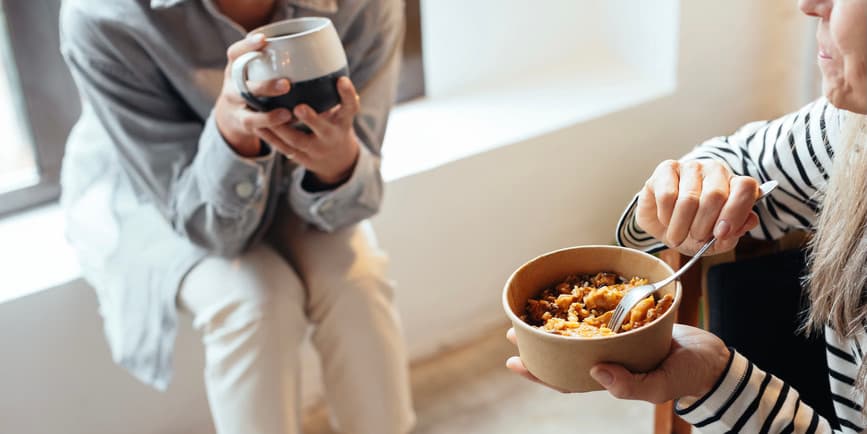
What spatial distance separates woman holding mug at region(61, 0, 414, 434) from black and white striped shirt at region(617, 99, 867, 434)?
411 mm

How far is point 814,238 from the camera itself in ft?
2.59

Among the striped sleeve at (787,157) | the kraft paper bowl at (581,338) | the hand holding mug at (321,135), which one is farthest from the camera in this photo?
the hand holding mug at (321,135)

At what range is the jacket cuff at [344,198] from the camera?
1.14 m

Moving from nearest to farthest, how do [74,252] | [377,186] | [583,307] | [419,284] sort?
1. [583,307]
2. [377,186]
3. [74,252]
4. [419,284]

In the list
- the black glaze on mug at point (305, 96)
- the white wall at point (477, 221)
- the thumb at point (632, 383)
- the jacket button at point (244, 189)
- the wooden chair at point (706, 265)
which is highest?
the black glaze on mug at point (305, 96)

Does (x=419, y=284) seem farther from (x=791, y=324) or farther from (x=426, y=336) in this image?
(x=791, y=324)

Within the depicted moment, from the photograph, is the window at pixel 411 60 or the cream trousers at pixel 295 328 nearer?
the cream trousers at pixel 295 328

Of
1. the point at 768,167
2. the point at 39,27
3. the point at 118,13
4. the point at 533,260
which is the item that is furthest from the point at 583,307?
the point at 39,27

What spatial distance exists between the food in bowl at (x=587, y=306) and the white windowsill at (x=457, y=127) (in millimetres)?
880

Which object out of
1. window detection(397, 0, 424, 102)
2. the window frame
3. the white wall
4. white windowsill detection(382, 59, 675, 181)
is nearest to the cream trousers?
the white wall

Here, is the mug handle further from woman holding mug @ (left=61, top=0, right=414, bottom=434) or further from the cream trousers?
the cream trousers

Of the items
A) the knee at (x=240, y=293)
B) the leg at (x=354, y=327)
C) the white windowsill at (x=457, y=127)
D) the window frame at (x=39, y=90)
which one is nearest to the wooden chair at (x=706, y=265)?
the leg at (x=354, y=327)

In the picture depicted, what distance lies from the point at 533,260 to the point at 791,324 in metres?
0.43

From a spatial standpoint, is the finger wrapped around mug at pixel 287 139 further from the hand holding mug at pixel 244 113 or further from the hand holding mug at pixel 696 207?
the hand holding mug at pixel 696 207
